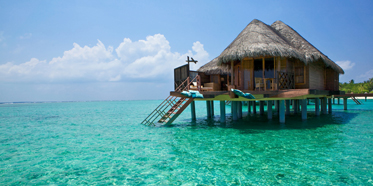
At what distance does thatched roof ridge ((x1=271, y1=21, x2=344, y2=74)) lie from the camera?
12383 mm

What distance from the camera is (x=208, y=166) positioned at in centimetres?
579

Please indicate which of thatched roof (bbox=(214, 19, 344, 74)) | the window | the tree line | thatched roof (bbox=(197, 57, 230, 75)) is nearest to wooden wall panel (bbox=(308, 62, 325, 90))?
the window

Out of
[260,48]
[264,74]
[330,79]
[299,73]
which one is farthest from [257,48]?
[330,79]

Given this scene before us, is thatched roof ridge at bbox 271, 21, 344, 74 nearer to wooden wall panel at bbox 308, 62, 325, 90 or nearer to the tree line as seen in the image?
wooden wall panel at bbox 308, 62, 325, 90

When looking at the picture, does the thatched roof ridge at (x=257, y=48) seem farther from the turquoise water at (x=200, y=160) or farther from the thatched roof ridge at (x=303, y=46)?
the turquoise water at (x=200, y=160)

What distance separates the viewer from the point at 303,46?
1349 centimetres

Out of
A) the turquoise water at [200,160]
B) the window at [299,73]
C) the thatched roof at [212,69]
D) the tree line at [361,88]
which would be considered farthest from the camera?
the tree line at [361,88]

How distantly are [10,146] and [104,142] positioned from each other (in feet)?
12.2

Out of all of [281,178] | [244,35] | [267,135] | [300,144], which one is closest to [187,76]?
[244,35]

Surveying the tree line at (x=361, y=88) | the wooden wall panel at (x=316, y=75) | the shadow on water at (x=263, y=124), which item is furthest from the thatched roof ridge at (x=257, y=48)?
the tree line at (x=361, y=88)

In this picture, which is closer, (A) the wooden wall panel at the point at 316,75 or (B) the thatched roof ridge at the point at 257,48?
(B) the thatched roof ridge at the point at 257,48

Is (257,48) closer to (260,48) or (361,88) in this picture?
(260,48)

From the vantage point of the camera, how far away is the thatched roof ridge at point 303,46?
488 inches

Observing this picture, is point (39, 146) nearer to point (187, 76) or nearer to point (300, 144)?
point (187, 76)
